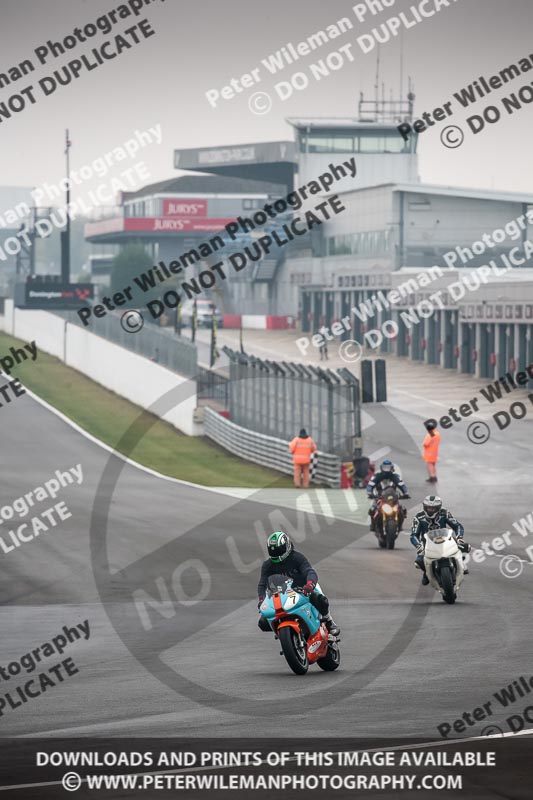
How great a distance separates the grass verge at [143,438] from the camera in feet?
124

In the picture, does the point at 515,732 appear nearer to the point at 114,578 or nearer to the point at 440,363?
the point at 114,578

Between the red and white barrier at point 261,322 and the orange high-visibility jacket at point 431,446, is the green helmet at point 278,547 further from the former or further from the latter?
the red and white barrier at point 261,322

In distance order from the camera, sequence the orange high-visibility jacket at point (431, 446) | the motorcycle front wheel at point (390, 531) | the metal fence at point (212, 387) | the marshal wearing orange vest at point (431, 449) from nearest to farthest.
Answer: the motorcycle front wheel at point (390, 531) < the marshal wearing orange vest at point (431, 449) < the orange high-visibility jacket at point (431, 446) < the metal fence at point (212, 387)

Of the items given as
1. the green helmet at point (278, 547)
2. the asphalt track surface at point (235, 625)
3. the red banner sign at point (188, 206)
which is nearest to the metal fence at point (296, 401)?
the asphalt track surface at point (235, 625)

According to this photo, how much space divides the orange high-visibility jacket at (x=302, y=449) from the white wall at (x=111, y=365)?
39.2 ft

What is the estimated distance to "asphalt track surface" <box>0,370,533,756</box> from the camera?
10844 millimetres

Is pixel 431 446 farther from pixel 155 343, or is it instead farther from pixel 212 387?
pixel 155 343

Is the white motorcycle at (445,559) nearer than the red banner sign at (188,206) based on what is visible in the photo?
Yes

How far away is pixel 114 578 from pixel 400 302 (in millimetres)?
48536

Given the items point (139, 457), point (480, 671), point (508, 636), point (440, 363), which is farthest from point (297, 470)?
point (440, 363)

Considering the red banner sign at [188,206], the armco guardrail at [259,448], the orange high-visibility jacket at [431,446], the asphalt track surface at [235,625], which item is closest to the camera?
the asphalt track surface at [235,625]

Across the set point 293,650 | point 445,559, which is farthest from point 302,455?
point 293,650

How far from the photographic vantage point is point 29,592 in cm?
1988

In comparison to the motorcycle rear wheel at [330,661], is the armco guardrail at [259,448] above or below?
below
